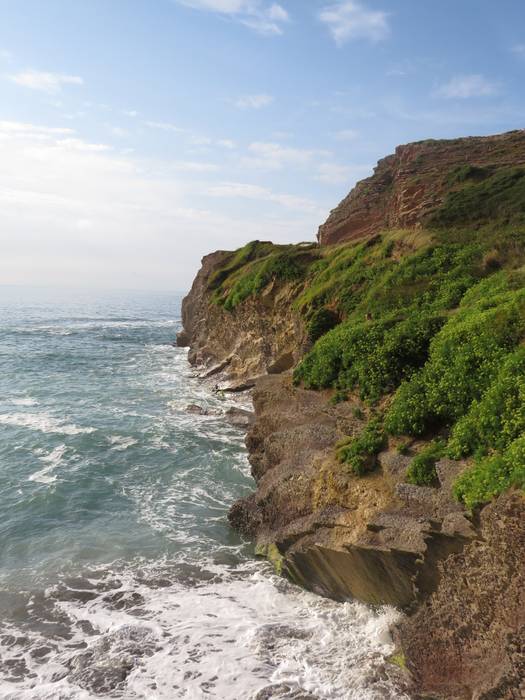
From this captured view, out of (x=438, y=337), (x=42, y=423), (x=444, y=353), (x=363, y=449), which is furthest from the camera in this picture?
(x=42, y=423)

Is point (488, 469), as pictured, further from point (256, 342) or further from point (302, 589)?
point (256, 342)

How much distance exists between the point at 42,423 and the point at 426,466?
68.2 feet

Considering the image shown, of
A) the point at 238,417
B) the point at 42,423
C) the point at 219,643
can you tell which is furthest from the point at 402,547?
the point at 42,423

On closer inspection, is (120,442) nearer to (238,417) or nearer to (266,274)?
(238,417)

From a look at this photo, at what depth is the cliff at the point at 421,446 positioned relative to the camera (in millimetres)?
8469

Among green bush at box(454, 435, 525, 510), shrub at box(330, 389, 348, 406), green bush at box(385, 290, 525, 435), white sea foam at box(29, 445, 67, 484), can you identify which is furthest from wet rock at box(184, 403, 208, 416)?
green bush at box(454, 435, 525, 510)

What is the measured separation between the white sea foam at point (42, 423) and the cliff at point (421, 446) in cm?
1078

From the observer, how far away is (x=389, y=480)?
1196 cm

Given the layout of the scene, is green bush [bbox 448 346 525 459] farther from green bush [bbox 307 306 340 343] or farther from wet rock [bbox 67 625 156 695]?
green bush [bbox 307 306 340 343]

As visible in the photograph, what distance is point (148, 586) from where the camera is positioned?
1252cm

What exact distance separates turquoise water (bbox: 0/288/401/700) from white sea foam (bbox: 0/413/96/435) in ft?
0.33

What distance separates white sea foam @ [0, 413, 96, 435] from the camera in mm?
24328

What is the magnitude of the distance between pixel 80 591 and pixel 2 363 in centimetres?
3467

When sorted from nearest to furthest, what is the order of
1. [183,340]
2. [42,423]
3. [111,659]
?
[111,659]
[42,423]
[183,340]
